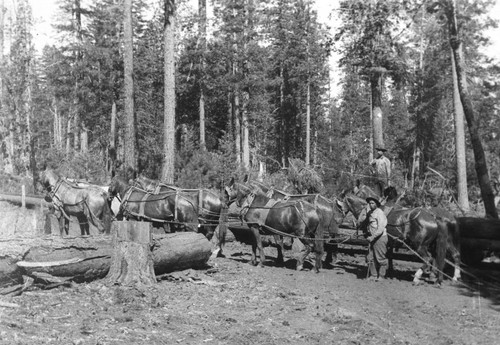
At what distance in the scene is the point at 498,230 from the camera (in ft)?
38.5

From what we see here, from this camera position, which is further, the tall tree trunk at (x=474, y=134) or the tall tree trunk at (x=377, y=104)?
the tall tree trunk at (x=377, y=104)

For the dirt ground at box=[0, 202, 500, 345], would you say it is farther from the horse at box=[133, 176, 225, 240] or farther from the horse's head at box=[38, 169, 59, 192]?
the horse's head at box=[38, 169, 59, 192]

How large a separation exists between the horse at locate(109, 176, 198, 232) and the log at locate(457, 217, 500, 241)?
697 centimetres

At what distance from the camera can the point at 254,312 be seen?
857cm

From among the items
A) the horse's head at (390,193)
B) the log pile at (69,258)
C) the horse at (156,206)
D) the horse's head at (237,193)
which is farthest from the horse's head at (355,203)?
the log pile at (69,258)

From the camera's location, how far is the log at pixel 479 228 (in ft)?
38.9

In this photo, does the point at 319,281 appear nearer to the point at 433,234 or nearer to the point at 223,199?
the point at 433,234

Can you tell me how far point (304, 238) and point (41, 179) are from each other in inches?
350

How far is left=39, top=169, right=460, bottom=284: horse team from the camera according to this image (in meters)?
12.1

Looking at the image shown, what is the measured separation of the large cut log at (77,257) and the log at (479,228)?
690 cm

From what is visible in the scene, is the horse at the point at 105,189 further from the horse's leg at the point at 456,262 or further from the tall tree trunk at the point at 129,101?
the horse's leg at the point at 456,262

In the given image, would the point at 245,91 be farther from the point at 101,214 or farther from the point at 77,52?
the point at 101,214

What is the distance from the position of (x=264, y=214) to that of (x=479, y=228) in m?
5.47

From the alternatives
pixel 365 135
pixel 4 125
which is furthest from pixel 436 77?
pixel 4 125
